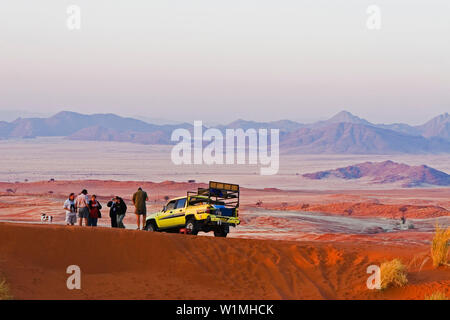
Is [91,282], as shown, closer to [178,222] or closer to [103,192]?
[178,222]

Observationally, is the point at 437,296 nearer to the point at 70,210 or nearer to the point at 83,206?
the point at 83,206

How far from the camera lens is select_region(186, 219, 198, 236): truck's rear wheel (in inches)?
1051

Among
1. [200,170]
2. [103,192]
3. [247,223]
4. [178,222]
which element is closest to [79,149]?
[200,170]

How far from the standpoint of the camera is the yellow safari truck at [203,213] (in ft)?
87.4

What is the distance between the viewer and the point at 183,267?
21.3 m

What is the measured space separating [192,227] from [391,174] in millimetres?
125173

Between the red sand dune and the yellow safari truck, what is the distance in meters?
2.31

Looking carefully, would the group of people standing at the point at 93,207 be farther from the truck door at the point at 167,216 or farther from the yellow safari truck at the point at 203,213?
the yellow safari truck at the point at 203,213

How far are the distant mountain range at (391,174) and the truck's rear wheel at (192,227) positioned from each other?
375 feet

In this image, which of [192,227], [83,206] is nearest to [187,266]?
[192,227]

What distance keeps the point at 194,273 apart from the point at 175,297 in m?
2.48

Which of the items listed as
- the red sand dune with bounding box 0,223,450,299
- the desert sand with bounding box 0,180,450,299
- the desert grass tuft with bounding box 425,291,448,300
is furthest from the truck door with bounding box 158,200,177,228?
the desert grass tuft with bounding box 425,291,448,300

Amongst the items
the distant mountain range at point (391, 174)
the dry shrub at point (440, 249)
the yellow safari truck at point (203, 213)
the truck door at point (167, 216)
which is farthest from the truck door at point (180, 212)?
the distant mountain range at point (391, 174)
